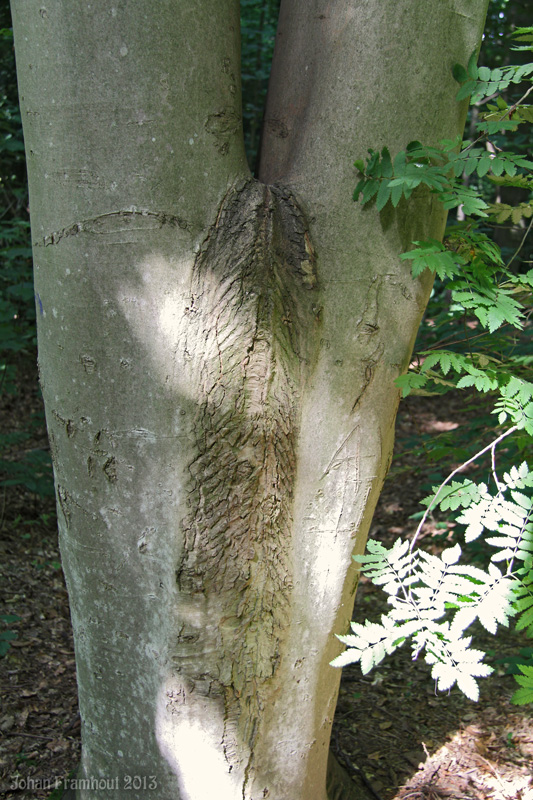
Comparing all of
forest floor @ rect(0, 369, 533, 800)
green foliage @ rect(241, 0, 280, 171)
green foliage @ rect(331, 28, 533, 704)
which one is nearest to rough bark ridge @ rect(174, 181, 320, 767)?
green foliage @ rect(331, 28, 533, 704)

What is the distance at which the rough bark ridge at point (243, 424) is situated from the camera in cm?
132

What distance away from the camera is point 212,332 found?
1.32 metres

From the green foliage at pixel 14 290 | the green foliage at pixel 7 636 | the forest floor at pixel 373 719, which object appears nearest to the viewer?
the forest floor at pixel 373 719

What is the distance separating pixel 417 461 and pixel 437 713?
3.36 meters

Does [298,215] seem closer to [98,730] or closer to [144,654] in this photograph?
[144,654]

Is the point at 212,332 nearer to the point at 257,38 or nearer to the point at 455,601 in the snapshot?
the point at 455,601

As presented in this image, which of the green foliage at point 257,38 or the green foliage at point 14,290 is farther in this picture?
the green foliage at point 257,38

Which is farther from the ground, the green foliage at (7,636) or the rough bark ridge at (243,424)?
the rough bark ridge at (243,424)

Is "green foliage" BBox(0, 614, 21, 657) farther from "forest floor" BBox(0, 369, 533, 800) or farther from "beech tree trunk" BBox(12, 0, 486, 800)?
"beech tree trunk" BBox(12, 0, 486, 800)

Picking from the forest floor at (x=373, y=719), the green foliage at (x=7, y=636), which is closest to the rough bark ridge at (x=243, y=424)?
the forest floor at (x=373, y=719)

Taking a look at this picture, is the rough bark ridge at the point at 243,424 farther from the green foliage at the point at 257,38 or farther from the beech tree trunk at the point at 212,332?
the green foliage at the point at 257,38

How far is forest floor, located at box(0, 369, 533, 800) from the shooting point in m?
2.22

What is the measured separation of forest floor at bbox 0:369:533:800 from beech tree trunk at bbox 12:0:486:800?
81 centimetres

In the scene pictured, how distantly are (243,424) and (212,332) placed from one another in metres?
0.22
